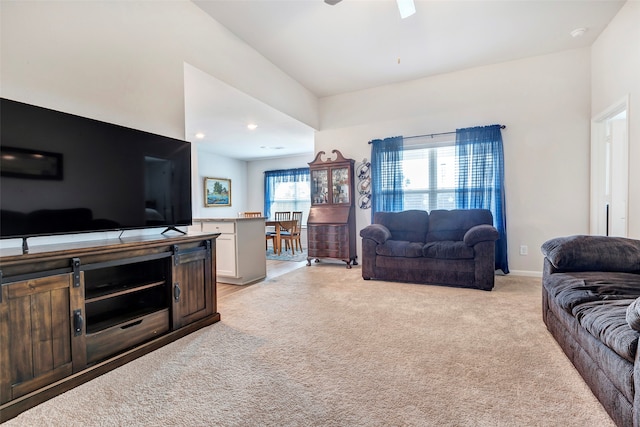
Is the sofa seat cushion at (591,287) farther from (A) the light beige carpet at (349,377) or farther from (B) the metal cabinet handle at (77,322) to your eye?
(B) the metal cabinet handle at (77,322)

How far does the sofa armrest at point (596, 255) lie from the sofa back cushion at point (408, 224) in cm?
198

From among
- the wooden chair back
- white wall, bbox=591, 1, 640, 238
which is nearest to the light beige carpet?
white wall, bbox=591, 1, 640, 238

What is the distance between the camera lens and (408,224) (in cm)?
429

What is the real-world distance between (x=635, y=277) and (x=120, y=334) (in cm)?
338

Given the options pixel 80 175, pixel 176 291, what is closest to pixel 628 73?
pixel 176 291

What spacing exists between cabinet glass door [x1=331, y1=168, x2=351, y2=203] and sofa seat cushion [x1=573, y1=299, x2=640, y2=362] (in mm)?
3608

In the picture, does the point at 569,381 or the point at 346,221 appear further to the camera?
the point at 346,221

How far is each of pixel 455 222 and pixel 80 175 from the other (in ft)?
13.2

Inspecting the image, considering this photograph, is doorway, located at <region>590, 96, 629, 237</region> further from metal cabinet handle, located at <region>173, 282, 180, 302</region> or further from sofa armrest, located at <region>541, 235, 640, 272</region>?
metal cabinet handle, located at <region>173, 282, 180, 302</region>

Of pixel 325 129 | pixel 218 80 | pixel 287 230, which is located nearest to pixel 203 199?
pixel 287 230

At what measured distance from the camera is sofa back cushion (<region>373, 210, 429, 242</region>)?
13.8 ft

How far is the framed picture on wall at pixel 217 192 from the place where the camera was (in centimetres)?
749

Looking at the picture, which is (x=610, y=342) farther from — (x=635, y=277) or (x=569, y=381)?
(x=635, y=277)

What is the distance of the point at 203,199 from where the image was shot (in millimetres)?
7445
